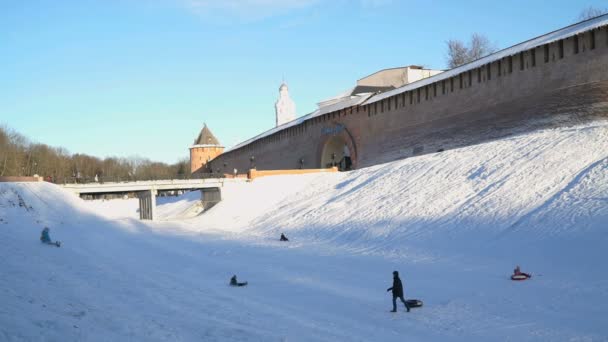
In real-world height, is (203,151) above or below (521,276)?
above

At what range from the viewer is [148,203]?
122 feet

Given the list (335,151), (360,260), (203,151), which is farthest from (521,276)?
(203,151)

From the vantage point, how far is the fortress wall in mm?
23125

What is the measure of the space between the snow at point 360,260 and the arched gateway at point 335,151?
982 cm

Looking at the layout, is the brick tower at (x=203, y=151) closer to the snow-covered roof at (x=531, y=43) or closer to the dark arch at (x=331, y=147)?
the dark arch at (x=331, y=147)

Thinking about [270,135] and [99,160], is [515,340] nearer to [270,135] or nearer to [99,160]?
[270,135]

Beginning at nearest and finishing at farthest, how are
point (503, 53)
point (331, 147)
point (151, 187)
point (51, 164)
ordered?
1. point (503, 53)
2. point (151, 187)
3. point (331, 147)
4. point (51, 164)

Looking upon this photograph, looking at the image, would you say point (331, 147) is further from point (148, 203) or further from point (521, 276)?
point (521, 276)

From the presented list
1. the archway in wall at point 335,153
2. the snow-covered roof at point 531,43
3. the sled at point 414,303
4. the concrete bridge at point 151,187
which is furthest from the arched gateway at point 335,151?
the sled at point 414,303

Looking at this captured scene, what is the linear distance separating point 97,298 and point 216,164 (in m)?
57.1

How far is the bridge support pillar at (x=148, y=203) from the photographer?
120ft

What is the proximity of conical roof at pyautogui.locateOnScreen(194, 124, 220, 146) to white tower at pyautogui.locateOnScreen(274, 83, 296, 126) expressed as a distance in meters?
8.37

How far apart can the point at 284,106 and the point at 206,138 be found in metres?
10.1

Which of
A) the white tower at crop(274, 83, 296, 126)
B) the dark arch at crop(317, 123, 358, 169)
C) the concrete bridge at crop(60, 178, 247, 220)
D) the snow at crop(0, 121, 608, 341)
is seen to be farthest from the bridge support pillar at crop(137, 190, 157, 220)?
the white tower at crop(274, 83, 296, 126)
